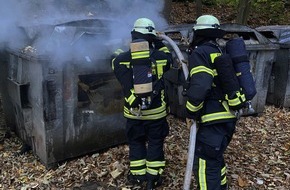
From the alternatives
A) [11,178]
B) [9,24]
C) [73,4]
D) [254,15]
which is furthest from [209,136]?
[254,15]

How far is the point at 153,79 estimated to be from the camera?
3.48 metres

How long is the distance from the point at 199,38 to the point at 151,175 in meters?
1.58

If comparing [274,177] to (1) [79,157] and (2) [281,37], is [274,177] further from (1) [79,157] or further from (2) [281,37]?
(2) [281,37]

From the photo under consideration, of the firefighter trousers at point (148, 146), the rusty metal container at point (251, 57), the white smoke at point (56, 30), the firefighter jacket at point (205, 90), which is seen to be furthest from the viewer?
the rusty metal container at point (251, 57)

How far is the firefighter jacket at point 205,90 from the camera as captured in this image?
9.57 feet

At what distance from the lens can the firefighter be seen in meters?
2.97

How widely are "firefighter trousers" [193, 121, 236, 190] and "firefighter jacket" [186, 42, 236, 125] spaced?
10 centimetres

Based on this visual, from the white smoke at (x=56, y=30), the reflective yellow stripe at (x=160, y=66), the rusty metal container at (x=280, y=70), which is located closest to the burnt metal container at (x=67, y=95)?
the white smoke at (x=56, y=30)

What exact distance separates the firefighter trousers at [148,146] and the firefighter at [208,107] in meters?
0.51

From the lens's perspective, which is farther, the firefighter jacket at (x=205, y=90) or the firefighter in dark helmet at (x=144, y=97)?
the firefighter in dark helmet at (x=144, y=97)

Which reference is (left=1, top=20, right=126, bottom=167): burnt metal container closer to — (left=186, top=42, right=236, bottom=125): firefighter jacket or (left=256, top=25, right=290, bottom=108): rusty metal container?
(left=186, top=42, right=236, bottom=125): firefighter jacket

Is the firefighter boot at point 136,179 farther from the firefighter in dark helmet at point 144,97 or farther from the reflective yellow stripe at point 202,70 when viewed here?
the reflective yellow stripe at point 202,70

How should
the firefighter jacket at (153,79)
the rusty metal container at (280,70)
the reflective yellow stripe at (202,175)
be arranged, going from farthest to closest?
the rusty metal container at (280,70) → the firefighter jacket at (153,79) → the reflective yellow stripe at (202,175)

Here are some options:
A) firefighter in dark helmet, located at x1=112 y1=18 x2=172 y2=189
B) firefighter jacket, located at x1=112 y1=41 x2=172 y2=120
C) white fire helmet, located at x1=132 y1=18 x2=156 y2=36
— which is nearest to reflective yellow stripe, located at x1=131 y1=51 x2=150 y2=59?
firefighter in dark helmet, located at x1=112 y1=18 x2=172 y2=189
